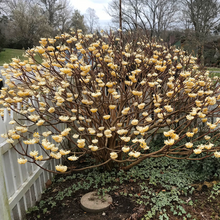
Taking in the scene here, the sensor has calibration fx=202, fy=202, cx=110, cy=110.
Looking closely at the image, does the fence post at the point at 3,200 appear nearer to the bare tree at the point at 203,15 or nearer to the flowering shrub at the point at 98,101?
the flowering shrub at the point at 98,101

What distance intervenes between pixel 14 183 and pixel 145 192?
5.25ft

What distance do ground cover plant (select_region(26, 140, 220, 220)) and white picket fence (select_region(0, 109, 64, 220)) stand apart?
16 cm

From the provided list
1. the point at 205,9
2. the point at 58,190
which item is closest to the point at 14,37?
the point at 205,9

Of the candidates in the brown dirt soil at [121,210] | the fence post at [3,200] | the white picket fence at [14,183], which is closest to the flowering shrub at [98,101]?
the white picket fence at [14,183]

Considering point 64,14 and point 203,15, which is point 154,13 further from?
point 64,14

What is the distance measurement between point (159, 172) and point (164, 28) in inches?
901

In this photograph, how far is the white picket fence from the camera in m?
1.86

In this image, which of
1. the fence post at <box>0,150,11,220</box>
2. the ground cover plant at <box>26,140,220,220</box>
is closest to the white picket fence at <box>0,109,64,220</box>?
the fence post at <box>0,150,11,220</box>

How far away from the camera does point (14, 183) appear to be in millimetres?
2062

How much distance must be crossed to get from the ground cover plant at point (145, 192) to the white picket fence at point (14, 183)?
165 millimetres

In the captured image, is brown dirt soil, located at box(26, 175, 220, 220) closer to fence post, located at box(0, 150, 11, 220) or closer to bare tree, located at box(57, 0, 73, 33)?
fence post, located at box(0, 150, 11, 220)

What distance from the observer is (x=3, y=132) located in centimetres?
195

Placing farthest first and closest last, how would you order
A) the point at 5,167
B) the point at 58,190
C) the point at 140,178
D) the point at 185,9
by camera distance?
1. the point at 185,9
2. the point at 140,178
3. the point at 58,190
4. the point at 5,167

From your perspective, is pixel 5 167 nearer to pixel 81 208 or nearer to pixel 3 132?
A: pixel 3 132
